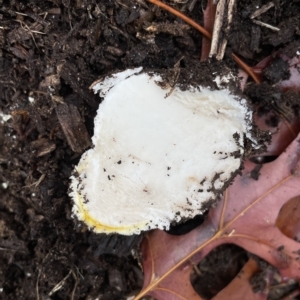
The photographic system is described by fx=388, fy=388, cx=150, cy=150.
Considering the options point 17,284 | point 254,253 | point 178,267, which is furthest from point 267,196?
point 17,284

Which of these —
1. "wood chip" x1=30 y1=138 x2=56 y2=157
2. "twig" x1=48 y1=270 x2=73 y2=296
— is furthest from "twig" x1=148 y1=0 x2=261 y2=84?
"twig" x1=48 y1=270 x2=73 y2=296

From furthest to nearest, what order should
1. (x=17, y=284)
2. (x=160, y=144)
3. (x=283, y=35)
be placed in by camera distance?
(x=17, y=284) < (x=283, y=35) < (x=160, y=144)

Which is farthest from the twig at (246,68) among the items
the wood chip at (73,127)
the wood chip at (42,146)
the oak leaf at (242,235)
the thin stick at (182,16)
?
the wood chip at (42,146)

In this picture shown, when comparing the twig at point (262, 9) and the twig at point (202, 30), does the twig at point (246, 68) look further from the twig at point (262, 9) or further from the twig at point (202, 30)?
the twig at point (262, 9)

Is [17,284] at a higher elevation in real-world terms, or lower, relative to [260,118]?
lower

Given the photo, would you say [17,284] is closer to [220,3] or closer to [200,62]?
[200,62]

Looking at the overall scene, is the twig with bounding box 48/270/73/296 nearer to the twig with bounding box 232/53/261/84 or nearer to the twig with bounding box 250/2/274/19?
the twig with bounding box 232/53/261/84
